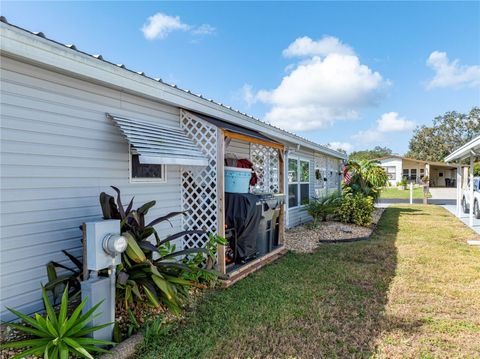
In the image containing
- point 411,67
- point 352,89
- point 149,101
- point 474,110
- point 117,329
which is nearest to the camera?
point 117,329

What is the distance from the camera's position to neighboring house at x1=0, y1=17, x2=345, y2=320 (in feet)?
9.91

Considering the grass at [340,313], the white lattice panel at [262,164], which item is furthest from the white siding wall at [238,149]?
the grass at [340,313]

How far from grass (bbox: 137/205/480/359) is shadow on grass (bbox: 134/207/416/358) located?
0.4 inches

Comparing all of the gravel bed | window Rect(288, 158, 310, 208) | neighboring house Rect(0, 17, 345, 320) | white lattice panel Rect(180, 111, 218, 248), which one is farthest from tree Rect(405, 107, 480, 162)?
neighboring house Rect(0, 17, 345, 320)

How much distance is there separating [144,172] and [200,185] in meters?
0.98

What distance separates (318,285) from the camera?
4793mm

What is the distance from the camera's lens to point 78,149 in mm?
3658

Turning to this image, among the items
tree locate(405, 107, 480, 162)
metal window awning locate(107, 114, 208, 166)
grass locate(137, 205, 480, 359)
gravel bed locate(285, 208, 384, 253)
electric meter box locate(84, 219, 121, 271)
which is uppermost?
tree locate(405, 107, 480, 162)

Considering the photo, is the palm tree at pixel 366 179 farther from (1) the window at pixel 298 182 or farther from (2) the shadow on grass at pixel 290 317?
(2) the shadow on grass at pixel 290 317

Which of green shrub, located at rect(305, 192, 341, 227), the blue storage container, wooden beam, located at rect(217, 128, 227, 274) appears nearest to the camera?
wooden beam, located at rect(217, 128, 227, 274)

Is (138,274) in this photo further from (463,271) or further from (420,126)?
(420,126)

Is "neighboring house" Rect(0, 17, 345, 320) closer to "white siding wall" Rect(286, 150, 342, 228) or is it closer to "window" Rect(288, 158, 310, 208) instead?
"window" Rect(288, 158, 310, 208)

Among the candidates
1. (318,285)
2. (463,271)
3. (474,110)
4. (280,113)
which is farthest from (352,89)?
(474,110)

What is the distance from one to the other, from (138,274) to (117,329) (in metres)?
0.57
